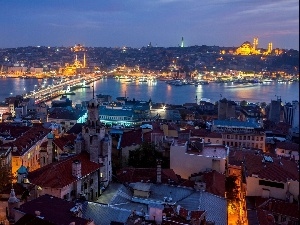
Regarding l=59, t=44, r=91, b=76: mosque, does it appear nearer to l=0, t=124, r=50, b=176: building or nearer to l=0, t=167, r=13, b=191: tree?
l=0, t=124, r=50, b=176: building

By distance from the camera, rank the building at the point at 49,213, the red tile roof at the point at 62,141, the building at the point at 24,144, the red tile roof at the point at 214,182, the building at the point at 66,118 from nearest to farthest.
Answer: the building at the point at 49,213, the red tile roof at the point at 214,182, the building at the point at 24,144, the red tile roof at the point at 62,141, the building at the point at 66,118

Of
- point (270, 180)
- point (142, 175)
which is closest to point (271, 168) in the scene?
point (270, 180)

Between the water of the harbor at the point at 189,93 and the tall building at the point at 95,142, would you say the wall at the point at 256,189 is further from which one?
the water of the harbor at the point at 189,93

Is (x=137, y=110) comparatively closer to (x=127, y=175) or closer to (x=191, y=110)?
(x=191, y=110)

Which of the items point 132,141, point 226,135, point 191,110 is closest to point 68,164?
point 132,141

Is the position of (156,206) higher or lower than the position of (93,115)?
lower

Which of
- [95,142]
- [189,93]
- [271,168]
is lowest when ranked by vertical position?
[189,93]

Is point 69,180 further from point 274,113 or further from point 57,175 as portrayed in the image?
point 274,113

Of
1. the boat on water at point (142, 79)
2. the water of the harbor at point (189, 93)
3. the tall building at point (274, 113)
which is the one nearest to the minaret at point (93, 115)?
the tall building at point (274, 113)

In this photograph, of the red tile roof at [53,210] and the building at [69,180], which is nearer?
the red tile roof at [53,210]

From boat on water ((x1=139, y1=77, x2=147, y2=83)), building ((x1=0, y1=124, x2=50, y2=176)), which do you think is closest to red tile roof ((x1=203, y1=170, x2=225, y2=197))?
building ((x1=0, y1=124, x2=50, y2=176))

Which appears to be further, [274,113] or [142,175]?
[274,113]
